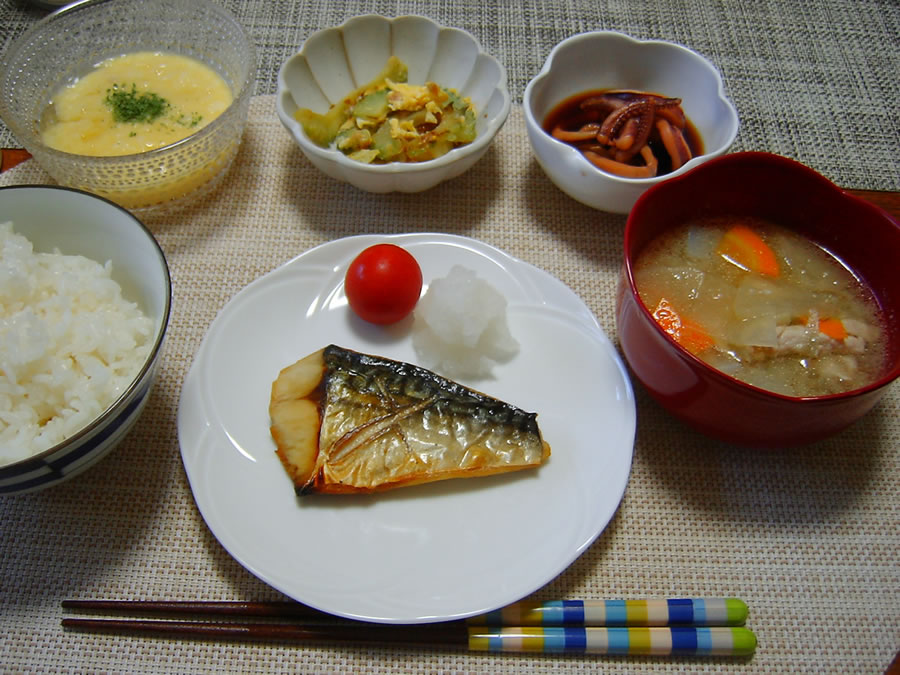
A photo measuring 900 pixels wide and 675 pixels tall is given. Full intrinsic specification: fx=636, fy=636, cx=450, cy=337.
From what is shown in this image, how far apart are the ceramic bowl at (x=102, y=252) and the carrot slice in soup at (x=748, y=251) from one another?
1.49 metres

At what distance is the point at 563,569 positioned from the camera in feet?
4.83

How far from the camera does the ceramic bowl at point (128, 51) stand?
197cm

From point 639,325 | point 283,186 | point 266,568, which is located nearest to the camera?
point 266,568

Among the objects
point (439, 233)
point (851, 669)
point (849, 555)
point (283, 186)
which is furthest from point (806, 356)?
point (283, 186)

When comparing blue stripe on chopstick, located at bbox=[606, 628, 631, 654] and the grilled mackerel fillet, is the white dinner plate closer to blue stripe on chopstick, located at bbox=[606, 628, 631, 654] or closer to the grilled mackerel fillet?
the grilled mackerel fillet

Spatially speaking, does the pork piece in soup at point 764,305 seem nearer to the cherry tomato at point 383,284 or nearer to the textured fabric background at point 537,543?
the textured fabric background at point 537,543

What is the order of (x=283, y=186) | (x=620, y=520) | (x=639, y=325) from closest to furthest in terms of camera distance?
(x=639, y=325)
(x=620, y=520)
(x=283, y=186)

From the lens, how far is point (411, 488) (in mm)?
1609

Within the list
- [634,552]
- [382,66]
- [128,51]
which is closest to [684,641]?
[634,552]

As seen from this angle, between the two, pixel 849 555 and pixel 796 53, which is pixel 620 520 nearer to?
pixel 849 555

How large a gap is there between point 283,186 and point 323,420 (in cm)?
99

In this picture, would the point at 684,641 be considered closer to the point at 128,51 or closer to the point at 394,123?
the point at 394,123

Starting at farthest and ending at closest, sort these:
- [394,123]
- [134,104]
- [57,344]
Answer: [134,104], [394,123], [57,344]

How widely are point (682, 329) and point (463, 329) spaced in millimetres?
570
